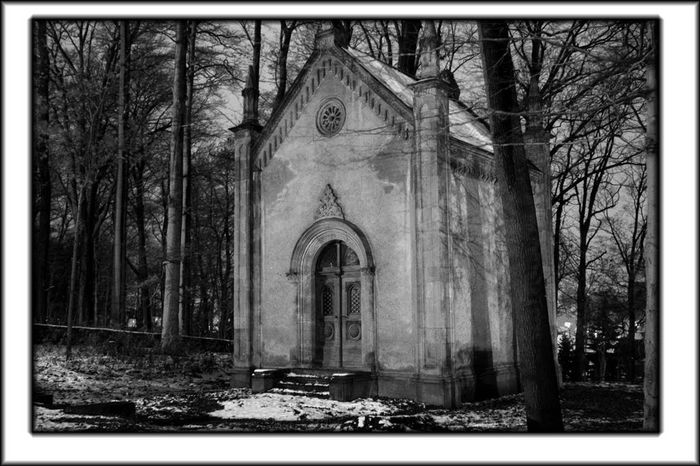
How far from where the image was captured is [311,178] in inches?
589

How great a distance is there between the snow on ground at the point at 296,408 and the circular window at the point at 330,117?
5737 mm

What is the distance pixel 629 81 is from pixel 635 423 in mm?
5451

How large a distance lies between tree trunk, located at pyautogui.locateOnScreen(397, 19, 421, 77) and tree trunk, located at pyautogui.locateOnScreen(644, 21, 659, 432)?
620 inches

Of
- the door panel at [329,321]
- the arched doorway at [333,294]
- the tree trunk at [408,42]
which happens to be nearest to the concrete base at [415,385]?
the arched doorway at [333,294]

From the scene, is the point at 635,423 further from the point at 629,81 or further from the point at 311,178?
the point at 311,178

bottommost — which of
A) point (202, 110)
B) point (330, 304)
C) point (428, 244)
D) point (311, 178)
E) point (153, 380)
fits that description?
point (153, 380)

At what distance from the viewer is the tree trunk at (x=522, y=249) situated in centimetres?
860

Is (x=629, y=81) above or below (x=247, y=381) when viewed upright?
above

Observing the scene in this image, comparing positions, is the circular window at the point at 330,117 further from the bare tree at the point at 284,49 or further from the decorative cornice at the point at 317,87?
the bare tree at the point at 284,49

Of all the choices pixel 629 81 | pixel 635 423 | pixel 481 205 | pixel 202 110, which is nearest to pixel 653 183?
pixel 629 81

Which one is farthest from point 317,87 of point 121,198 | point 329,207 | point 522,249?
point 121,198

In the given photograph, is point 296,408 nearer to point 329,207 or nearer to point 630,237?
point 329,207


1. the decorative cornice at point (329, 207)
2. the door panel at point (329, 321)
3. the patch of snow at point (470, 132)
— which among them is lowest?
the door panel at point (329, 321)

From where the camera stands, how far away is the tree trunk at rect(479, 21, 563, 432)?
28.2 feet
